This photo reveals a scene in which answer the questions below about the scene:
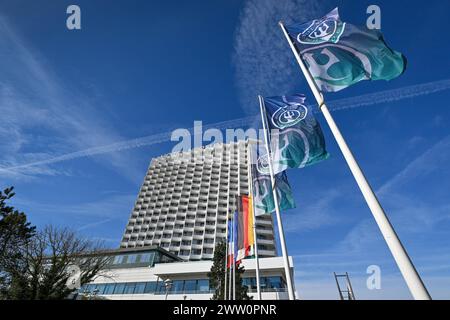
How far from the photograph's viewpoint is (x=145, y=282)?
120 feet

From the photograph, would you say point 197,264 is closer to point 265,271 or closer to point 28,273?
point 265,271

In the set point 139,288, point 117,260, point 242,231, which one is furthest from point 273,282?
point 117,260

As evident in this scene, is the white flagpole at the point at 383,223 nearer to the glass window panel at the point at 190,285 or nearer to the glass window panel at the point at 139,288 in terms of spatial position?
the glass window panel at the point at 190,285

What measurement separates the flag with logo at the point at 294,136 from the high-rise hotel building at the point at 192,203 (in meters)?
56.4

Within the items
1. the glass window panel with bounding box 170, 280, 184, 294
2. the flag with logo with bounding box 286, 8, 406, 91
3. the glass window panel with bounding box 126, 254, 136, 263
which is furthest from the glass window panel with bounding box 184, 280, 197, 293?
the flag with logo with bounding box 286, 8, 406, 91

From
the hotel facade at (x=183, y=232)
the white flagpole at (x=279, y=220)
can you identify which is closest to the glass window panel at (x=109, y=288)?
the hotel facade at (x=183, y=232)

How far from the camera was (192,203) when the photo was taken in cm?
8081

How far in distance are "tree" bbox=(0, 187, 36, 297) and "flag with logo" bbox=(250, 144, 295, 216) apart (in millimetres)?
24282

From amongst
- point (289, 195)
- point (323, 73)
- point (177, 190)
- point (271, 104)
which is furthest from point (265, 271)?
point (177, 190)

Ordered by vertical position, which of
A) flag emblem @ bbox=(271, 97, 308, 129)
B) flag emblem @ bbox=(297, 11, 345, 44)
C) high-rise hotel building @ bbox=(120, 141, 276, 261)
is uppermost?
high-rise hotel building @ bbox=(120, 141, 276, 261)

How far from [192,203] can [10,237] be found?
59.6 m

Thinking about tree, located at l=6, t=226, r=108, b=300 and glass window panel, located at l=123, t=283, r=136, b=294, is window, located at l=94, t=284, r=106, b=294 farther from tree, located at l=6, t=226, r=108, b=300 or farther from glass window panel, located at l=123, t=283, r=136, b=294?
tree, located at l=6, t=226, r=108, b=300

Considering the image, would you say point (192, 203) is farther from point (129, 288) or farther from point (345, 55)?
point (345, 55)

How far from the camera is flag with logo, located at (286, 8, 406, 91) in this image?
6.37 meters
